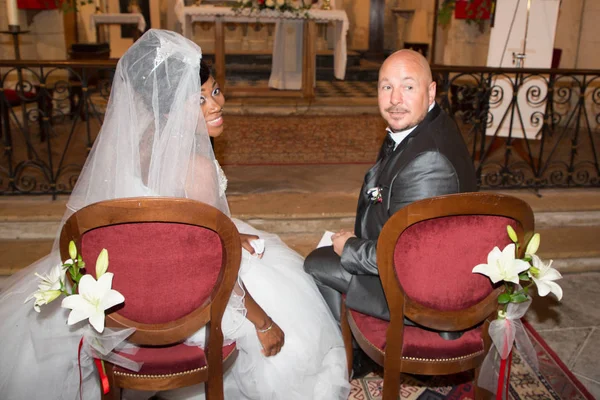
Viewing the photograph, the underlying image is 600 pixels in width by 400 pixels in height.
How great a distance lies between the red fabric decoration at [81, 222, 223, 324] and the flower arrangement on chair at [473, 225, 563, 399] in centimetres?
84

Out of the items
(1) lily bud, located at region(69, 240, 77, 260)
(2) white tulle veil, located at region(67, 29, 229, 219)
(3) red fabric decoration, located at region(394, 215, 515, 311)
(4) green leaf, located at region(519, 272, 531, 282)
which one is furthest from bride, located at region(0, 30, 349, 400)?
(4) green leaf, located at region(519, 272, 531, 282)

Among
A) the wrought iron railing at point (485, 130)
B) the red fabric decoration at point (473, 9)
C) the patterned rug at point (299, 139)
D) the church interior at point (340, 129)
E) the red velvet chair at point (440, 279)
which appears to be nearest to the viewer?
the red velvet chair at point (440, 279)

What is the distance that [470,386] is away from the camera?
8.29 ft

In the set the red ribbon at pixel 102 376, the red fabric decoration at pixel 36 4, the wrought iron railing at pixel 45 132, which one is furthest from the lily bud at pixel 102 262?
the red fabric decoration at pixel 36 4

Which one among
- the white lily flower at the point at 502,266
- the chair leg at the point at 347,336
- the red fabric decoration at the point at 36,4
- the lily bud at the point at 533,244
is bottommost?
the chair leg at the point at 347,336

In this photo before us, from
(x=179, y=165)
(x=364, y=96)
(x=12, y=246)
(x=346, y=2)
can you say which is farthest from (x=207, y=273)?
(x=346, y=2)

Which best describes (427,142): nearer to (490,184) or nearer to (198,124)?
(198,124)

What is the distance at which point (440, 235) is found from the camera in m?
1.65

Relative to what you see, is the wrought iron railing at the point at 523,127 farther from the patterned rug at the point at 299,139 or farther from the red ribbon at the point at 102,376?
the red ribbon at the point at 102,376

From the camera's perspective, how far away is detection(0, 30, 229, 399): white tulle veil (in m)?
1.91

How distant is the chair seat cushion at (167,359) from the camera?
181 centimetres

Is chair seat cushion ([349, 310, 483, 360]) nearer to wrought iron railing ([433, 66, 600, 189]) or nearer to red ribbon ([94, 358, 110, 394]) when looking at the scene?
red ribbon ([94, 358, 110, 394])

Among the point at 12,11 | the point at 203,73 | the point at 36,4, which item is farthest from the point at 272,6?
the point at 203,73

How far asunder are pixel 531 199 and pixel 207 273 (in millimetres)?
3430
